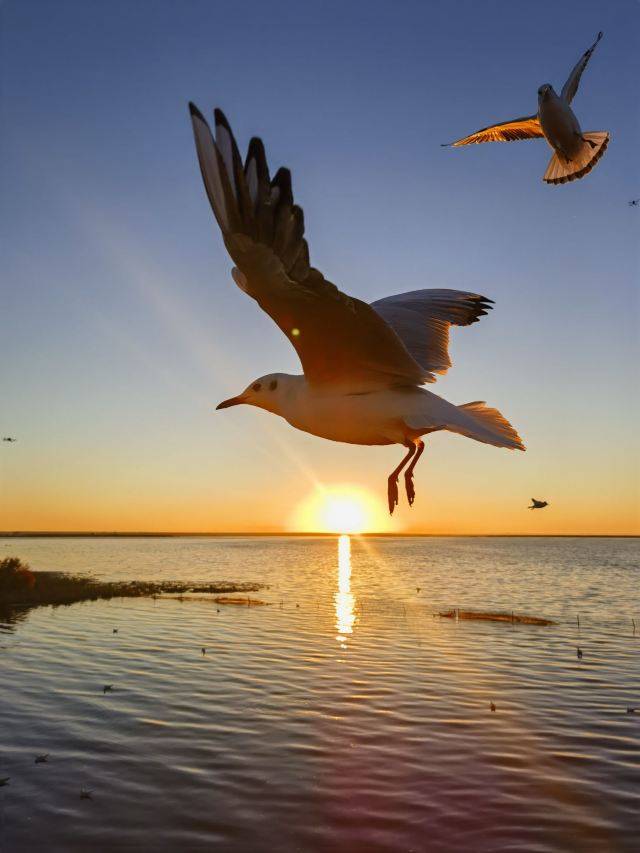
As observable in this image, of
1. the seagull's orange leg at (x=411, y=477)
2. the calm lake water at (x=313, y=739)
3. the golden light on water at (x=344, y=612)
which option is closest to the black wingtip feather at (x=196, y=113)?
the seagull's orange leg at (x=411, y=477)

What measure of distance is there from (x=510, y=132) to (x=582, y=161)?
228cm

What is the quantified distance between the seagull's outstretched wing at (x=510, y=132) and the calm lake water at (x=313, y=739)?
10909 mm

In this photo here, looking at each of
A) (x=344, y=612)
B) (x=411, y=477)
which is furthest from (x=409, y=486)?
(x=344, y=612)

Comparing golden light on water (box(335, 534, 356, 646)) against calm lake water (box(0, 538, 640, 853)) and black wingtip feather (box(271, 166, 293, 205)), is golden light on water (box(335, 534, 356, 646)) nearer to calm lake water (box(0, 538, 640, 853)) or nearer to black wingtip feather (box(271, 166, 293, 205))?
calm lake water (box(0, 538, 640, 853))

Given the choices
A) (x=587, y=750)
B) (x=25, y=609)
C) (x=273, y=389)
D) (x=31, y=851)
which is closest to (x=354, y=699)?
(x=587, y=750)

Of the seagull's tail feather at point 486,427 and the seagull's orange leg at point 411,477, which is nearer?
the seagull's orange leg at point 411,477

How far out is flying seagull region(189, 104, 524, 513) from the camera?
5.86 metres

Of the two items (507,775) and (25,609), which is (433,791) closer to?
(507,775)

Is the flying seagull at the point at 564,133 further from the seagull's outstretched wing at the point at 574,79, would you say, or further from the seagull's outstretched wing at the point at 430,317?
the seagull's outstretched wing at the point at 430,317

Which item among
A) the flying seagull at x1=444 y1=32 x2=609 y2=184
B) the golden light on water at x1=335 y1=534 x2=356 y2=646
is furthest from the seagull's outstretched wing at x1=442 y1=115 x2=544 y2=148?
the golden light on water at x1=335 y1=534 x2=356 y2=646

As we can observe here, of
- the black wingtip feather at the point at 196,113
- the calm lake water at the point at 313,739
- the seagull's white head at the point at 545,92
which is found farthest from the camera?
the calm lake water at the point at 313,739

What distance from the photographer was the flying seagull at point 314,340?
5.86 metres

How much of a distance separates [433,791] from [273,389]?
1055 centimetres

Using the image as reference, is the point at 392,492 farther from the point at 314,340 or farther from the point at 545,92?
the point at 545,92
